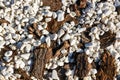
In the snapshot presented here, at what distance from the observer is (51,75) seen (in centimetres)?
272

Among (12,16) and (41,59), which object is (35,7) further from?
→ (41,59)

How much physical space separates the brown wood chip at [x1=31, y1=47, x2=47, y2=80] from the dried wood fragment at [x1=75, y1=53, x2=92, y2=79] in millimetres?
254

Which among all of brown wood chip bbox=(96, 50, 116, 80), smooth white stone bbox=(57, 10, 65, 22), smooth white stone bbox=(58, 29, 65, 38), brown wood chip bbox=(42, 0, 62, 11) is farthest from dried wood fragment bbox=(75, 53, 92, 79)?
brown wood chip bbox=(42, 0, 62, 11)

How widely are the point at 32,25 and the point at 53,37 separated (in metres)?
0.21

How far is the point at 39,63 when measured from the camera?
2.74 meters

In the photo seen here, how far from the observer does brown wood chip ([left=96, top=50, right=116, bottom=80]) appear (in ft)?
8.75

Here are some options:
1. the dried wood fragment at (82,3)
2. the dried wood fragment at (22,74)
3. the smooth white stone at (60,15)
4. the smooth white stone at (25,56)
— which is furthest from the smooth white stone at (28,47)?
the dried wood fragment at (82,3)

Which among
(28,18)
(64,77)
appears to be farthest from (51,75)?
(28,18)

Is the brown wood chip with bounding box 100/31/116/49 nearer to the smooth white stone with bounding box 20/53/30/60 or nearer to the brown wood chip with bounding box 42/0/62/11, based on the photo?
the brown wood chip with bounding box 42/0/62/11

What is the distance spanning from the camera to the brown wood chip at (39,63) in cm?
272

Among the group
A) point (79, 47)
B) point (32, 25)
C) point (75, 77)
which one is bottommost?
point (75, 77)

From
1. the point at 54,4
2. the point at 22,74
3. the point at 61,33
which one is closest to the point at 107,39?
the point at 61,33

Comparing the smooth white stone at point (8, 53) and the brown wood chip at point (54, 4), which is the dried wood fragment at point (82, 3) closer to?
the brown wood chip at point (54, 4)

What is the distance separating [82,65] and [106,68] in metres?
0.18
